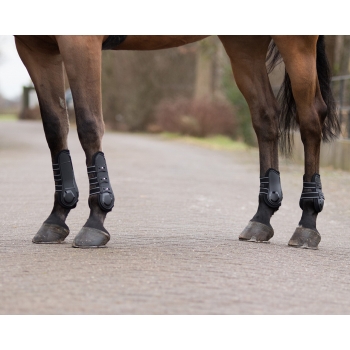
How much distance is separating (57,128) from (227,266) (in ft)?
5.66

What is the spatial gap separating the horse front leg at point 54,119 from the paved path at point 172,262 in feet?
0.55

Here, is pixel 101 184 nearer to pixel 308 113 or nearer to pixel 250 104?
pixel 250 104

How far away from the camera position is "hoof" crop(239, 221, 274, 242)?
5.84 m

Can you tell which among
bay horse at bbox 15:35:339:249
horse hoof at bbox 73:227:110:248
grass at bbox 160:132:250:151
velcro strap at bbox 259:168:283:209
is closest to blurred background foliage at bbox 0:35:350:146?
grass at bbox 160:132:250:151

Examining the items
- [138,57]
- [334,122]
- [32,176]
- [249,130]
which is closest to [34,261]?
[334,122]

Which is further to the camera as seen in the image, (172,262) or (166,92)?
(166,92)

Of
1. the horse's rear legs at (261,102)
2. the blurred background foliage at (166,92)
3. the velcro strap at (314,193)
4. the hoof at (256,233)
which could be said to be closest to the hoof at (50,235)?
the hoof at (256,233)

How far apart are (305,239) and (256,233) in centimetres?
37

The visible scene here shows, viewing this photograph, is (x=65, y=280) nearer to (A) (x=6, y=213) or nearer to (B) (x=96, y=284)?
(B) (x=96, y=284)

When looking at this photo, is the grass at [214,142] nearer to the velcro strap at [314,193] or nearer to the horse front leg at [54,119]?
the velcro strap at [314,193]

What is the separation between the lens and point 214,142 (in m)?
25.5

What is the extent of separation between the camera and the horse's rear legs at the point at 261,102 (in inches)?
235

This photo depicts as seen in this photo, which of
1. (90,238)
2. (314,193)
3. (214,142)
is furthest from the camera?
(214,142)

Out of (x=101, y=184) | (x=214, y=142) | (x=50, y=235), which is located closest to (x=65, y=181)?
(x=50, y=235)
